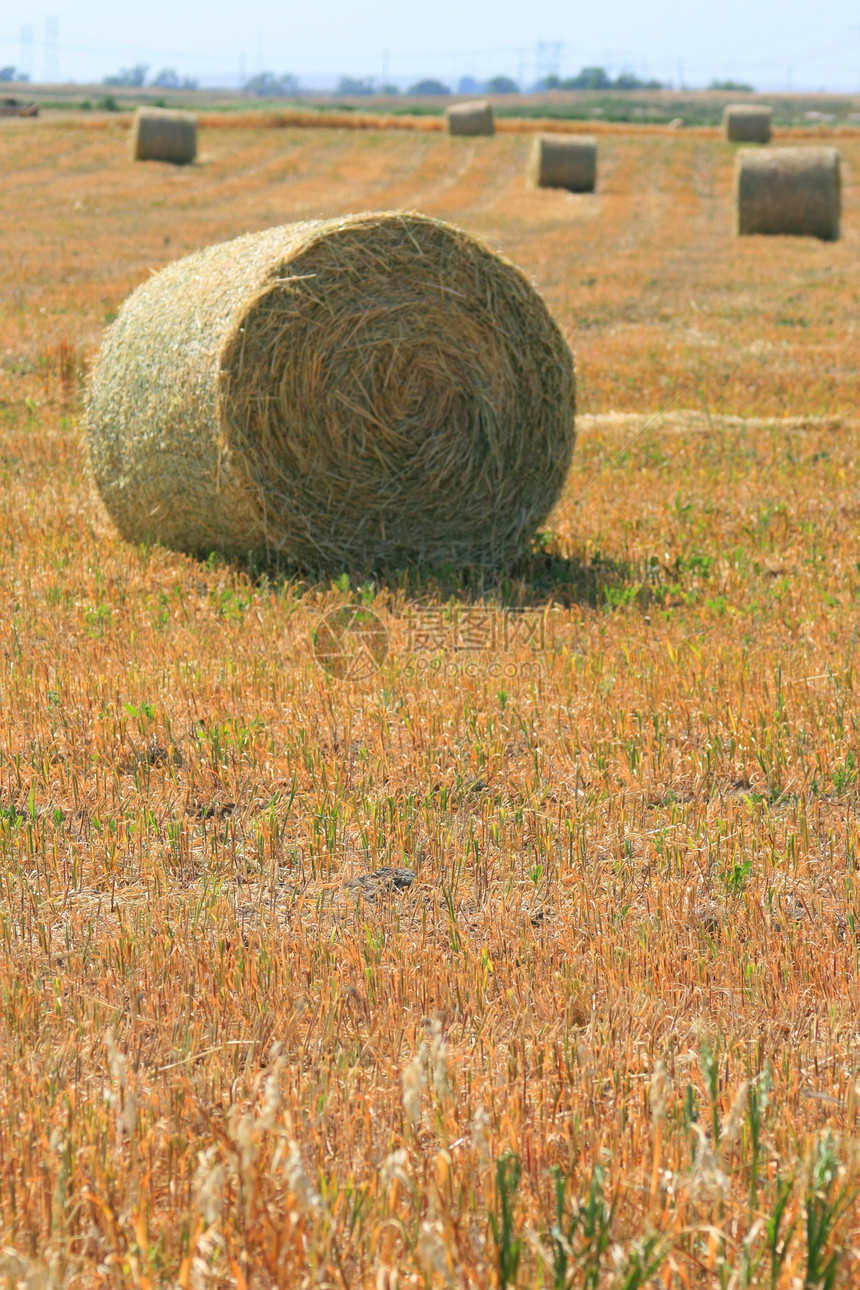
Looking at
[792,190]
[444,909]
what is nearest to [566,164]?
[792,190]

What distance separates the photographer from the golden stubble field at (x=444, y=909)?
7.28 feet

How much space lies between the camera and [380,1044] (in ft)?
9.49

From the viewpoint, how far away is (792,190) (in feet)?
88.0

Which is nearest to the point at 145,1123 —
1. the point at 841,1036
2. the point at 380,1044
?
the point at 380,1044

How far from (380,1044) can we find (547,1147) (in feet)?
1.69

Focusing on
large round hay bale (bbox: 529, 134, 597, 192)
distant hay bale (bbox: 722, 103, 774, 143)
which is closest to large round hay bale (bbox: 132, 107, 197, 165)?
large round hay bale (bbox: 529, 134, 597, 192)

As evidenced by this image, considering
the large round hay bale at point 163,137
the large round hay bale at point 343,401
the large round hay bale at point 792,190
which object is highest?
Answer: the large round hay bale at point 163,137

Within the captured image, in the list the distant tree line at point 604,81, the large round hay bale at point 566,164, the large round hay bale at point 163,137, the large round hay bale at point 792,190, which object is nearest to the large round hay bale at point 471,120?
the large round hay bale at point 566,164

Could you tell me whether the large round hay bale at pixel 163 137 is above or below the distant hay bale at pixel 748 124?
below

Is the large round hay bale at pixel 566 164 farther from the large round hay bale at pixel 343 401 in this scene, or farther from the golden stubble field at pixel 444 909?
the large round hay bale at pixel 343 401

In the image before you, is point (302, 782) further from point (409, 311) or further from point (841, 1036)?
point (409, 311)

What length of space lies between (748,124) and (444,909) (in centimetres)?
4659

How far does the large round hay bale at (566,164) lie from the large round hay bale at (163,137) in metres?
9.93

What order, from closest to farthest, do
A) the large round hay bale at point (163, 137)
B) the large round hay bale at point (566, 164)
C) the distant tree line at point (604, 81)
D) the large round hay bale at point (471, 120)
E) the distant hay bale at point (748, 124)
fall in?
the large round hay bale at point (566, 164) < the large round hay bale at point (163, 137) < the distant hay bale at point (748, 124) < the large round hay bale at point (471, 120) < the distant tree line at point (604, 81)
